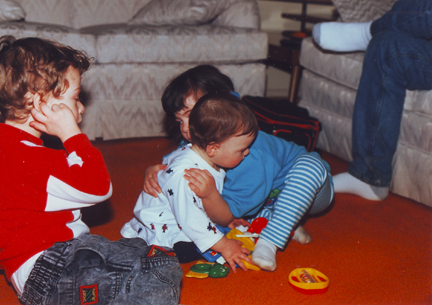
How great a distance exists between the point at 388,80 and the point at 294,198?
21.7 inches

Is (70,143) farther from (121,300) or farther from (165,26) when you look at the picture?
(165,26)

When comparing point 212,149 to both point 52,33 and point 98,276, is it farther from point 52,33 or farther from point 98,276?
point 52,33

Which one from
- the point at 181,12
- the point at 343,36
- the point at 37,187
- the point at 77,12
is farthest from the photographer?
the point at 77,12

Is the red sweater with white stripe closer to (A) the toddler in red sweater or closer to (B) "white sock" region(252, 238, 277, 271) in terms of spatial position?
(A) the toddler in red sweater

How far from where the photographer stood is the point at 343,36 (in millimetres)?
1612

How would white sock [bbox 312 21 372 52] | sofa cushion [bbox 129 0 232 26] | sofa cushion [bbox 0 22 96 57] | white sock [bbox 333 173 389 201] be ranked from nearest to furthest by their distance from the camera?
white sock [bbox 333 173 389 201] < white sock [bbox 312 21 372 52] < sofa cushion [bbox 0 22 96 57] < sofa cushion [bbox 129 0 232 26]

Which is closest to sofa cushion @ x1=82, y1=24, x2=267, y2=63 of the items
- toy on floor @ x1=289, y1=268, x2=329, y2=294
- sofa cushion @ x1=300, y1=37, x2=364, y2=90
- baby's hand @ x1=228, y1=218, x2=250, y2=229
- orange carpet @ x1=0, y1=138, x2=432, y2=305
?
Result: sofa cushion @ x1=300, y1=37, x2=364, y2=90

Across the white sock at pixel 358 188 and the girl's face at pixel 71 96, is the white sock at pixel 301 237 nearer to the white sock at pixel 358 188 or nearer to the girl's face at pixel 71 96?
the white sock at pixel 358 188

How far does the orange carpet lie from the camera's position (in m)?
0.98

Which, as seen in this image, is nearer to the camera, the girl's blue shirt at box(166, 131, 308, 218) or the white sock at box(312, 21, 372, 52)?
the girl's blue shirt at box(166, 131, 308, 218)

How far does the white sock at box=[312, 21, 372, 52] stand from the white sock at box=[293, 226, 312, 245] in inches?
29.5

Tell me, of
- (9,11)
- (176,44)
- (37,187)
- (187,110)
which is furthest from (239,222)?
(9,11)

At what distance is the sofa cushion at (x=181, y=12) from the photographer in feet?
6.25

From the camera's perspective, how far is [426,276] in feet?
3.50
